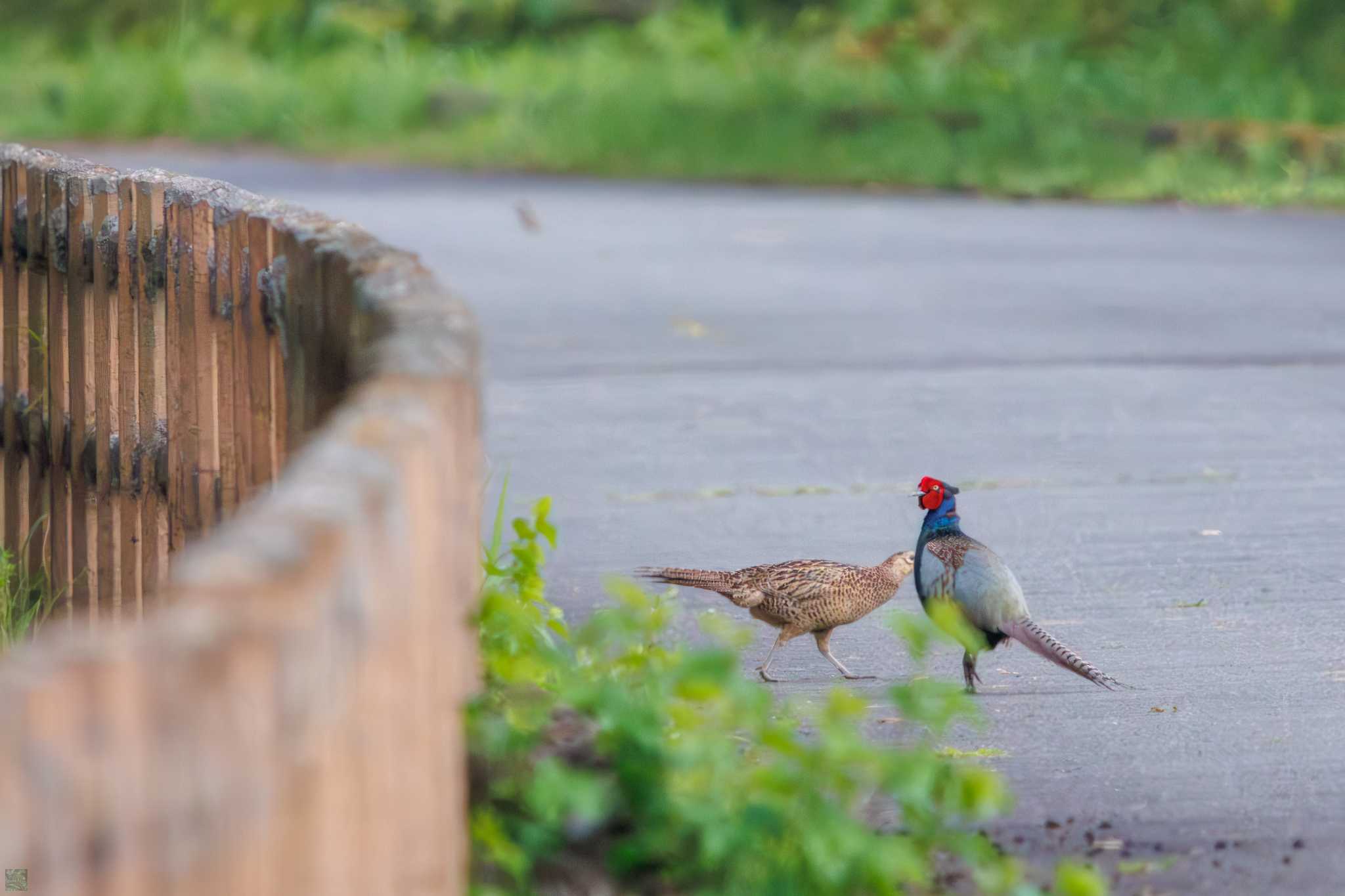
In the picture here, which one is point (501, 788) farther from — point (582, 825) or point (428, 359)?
point (428, 359)

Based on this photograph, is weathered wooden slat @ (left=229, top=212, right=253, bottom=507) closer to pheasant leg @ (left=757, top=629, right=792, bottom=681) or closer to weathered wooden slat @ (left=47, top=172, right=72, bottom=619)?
weathered wooden slat @ (left=47, top=172, right=72, bottom=619)

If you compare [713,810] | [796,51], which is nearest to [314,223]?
[713,810]

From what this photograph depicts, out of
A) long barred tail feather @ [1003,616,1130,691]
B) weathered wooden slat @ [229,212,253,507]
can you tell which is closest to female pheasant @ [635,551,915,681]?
long barred tail feather @ [1003,616,1130,691]

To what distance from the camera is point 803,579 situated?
5211 mm

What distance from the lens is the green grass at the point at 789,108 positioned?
63.4ft

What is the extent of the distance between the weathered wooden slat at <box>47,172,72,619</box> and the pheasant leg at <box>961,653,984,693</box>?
2.35 metres

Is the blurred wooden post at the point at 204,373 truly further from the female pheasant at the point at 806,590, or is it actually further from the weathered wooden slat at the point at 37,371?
the female pheasant at the point at 806,590

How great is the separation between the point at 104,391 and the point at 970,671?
2.30 metres

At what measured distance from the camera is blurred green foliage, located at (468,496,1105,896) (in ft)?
10.3

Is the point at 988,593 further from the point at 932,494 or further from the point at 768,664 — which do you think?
the point at 768,664

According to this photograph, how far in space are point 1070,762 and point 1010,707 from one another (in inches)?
19.1

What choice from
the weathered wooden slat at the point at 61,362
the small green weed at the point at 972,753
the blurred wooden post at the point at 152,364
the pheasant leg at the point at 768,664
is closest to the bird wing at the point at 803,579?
the pheasant leg at the point at 768,664

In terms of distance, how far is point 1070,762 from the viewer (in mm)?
4602

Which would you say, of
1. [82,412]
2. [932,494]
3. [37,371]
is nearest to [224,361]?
[82,412]
